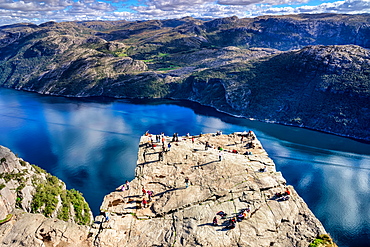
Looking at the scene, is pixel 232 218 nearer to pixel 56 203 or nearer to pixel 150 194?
pixel 150 194

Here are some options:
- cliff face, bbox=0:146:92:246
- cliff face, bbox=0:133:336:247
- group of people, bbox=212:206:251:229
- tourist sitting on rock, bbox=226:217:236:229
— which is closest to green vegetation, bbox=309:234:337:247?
cliff face, bbox=0:133:336:247

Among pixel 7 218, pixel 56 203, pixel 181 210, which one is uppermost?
pixel 7 218

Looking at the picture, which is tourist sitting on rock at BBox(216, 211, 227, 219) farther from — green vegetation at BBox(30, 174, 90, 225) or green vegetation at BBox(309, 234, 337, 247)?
green vegetation at BBox(30, 174, 90, 225)

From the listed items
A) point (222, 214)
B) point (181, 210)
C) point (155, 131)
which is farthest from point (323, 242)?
point (155, 131)

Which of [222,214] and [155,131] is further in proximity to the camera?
[155,131]

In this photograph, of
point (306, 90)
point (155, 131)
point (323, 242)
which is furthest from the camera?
point (306, 90)

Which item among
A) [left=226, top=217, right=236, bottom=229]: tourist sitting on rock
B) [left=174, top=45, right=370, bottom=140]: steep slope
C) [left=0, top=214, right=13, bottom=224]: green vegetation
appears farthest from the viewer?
[left=174, top=45, right=370, bottom=140]: steep slope

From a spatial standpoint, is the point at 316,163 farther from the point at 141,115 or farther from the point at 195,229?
the point at 141,115
